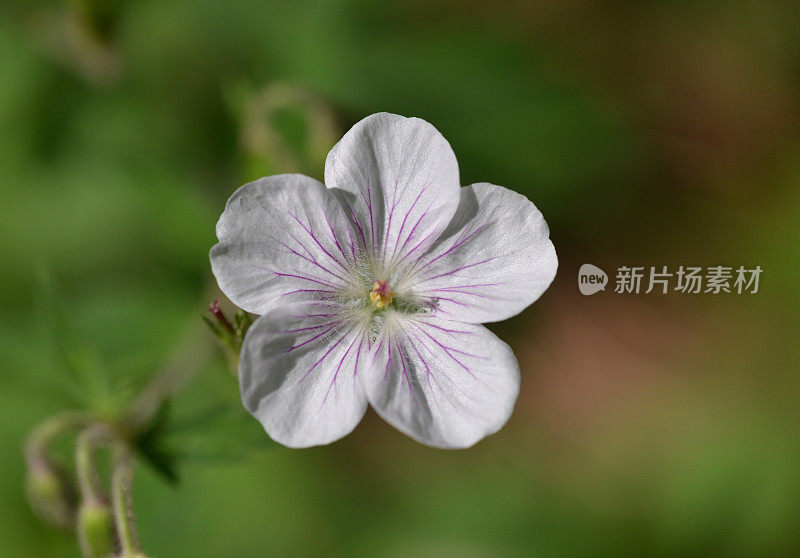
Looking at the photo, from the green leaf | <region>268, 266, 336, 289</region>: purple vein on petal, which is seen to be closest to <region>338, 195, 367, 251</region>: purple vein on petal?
<region>268, 266, 336, 289</region>: purple vein on petal

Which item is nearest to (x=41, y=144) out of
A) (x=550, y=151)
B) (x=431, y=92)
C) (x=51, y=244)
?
(x=51, y=244)

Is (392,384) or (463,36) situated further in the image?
(463,36)

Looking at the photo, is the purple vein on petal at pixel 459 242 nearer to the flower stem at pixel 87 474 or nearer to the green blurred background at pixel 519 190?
the flower stem at pixel 87 474

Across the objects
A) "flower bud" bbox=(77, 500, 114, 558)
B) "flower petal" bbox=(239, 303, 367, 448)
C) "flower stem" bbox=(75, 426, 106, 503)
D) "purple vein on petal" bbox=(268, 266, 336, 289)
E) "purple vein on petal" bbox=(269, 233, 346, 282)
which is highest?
"purple vein on petal" bbox=(269, 233, 346, 282)

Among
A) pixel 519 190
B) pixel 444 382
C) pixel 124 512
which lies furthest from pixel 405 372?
pixel 519 190

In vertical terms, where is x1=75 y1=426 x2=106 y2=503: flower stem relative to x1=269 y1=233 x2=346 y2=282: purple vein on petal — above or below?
below

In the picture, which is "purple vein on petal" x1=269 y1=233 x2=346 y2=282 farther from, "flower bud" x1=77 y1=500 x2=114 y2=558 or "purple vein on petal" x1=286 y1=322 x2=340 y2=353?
"flower bud" x1=77 y1=500 x2=114 y2=558

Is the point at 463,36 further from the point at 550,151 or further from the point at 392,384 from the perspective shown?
the point at 392,384

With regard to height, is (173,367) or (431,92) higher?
(431,92)
